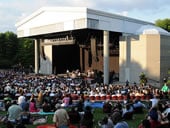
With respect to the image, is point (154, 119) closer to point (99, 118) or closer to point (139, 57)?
point (99, 118)

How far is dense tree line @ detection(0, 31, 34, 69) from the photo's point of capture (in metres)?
75.6

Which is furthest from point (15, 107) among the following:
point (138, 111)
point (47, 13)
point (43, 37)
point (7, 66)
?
point (7, 66)

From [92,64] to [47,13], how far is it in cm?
957

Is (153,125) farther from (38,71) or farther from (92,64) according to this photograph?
(38,71)

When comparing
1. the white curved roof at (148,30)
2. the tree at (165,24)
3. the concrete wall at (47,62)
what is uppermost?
the tree at (165,24)

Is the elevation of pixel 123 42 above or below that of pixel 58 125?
above

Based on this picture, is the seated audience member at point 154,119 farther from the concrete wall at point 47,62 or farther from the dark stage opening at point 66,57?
the dark stage opening at point 66,57

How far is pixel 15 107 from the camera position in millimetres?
13852

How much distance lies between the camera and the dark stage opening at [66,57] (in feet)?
181

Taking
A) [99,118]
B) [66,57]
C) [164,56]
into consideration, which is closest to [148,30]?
[164,56]

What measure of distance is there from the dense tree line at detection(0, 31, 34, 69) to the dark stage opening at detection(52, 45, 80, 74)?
2040 cm

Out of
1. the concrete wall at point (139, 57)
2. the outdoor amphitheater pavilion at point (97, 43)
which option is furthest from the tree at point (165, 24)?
the concrete wall at point (139, 57)

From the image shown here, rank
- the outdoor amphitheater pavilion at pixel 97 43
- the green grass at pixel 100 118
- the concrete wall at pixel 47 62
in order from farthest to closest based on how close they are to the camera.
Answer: the concrete wall at pixel 47 62 < the outdoor amphitheater pavilion at pixel 97 43 < the green grass at pixel 100 118

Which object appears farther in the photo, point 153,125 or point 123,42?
point 123,42
